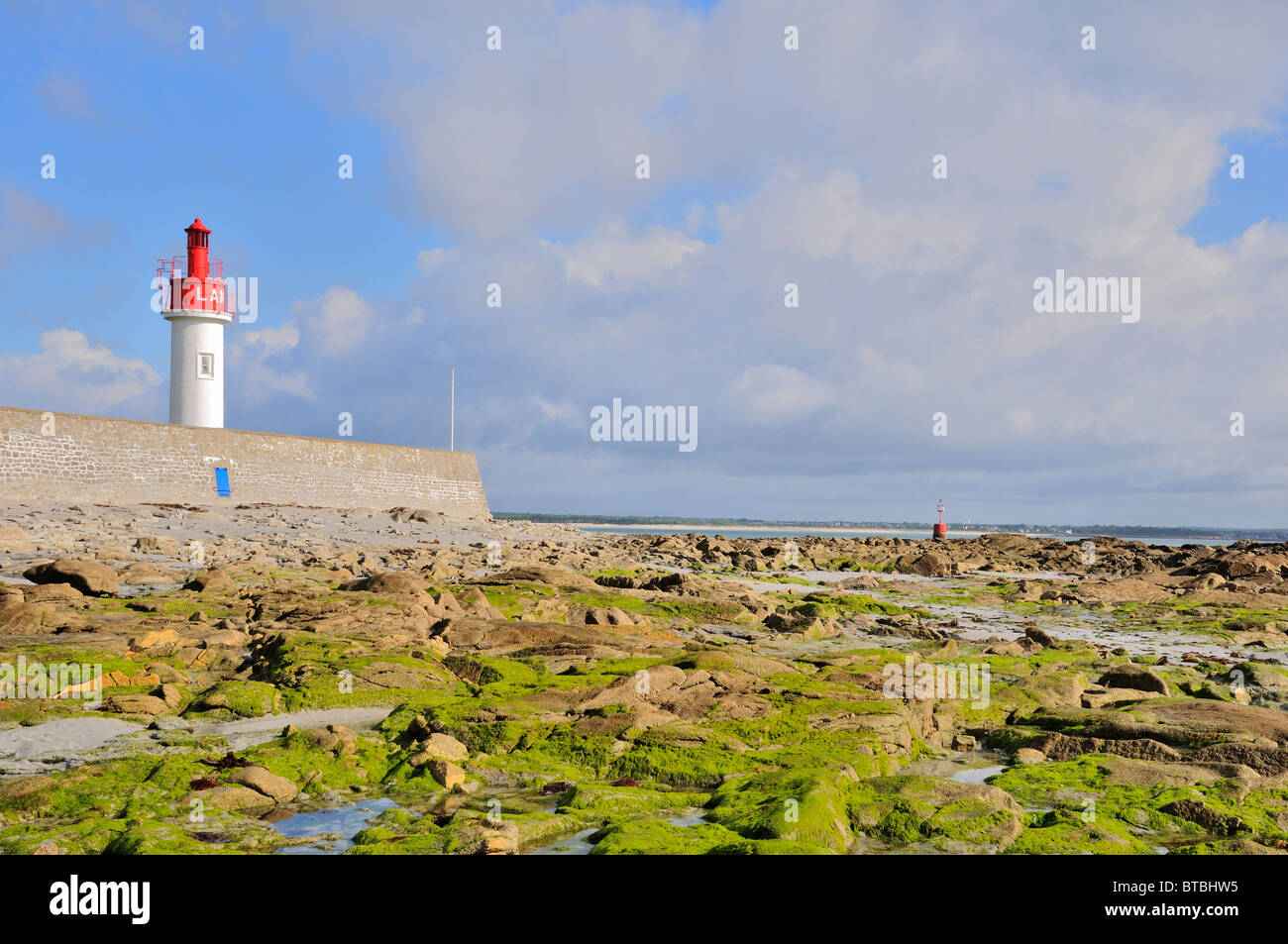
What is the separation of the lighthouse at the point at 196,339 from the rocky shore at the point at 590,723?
16360 mm

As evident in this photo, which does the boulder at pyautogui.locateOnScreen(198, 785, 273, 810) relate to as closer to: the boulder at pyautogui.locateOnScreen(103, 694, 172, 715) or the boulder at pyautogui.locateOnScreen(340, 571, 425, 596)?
the boulder at pyautogui.locateOnScreen(103, 694, 172, 715)

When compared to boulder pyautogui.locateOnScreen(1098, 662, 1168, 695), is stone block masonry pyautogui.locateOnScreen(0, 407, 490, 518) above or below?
above

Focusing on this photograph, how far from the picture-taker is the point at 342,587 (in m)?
12.5

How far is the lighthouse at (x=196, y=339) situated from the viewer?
30156 millimetres

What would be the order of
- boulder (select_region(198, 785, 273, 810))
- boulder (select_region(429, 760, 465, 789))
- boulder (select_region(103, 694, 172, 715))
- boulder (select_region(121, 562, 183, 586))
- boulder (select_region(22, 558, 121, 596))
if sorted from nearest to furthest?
boulder (select_region(198, 785, 273, 810)) → boulder (select_region(429, 760, 465, 789)) → boulder (select_region(103, 694, 172, 715)) → boulder (select_region(22, 558, 121, 596)) → boulder (select_region(121, 562, 183, 586))

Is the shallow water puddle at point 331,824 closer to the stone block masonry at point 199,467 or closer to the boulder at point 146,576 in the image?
the boulder at point 146,576

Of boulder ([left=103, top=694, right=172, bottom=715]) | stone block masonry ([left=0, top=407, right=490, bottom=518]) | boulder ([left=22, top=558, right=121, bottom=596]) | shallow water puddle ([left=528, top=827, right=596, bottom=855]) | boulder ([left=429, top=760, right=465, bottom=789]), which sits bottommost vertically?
shallow water puddle ([left=528, top=827, right=596, bottom=855])

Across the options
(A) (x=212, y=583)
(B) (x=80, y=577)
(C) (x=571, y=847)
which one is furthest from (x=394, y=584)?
(C) (x=571, y=847)

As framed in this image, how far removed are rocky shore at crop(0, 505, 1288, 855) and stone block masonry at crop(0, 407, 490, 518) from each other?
10.1 m

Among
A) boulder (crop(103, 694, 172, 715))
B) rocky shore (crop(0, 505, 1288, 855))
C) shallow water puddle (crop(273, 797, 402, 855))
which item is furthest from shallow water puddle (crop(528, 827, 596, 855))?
boulder (crop(103, 694, 172, 715))

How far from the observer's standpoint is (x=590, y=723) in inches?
272

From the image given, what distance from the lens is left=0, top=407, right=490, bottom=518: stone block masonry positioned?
23.3 metres

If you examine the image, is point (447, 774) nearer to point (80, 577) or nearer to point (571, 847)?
point (571, 847)
